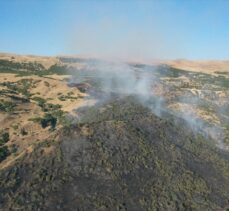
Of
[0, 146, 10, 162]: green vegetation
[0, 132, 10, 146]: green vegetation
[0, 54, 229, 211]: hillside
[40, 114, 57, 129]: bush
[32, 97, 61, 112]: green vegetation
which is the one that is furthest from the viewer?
[32, 97, 61, 112]: green vegetation

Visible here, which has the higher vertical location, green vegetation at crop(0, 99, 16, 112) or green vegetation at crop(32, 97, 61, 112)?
green vegetation at crop(0, 99, 16, 112)

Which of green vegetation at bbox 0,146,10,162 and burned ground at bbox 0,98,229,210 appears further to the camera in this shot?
green vegetation at bbox 0,146,10,162

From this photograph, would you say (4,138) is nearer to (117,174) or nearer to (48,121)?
(48,121)

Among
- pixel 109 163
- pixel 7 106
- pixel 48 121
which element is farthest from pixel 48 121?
pixel 109 163

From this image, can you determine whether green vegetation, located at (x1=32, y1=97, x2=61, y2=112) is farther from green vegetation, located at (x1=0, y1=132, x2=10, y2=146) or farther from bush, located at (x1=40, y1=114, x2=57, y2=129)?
green vegetation, located at (x1=0, y1=132, x2=10, y2=146)

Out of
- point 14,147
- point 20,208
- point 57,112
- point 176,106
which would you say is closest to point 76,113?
point 57,112

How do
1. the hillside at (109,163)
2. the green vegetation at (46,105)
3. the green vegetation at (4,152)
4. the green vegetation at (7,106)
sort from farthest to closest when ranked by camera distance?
the green vegetation at (46,105)
the green vegetation at (7,106)
the green vegetation at (4,152)
the hillside at (109,163)

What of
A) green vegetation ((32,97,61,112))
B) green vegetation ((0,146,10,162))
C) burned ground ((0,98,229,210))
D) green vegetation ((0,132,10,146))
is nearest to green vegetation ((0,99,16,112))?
green vegetation ((32,97,61,112))

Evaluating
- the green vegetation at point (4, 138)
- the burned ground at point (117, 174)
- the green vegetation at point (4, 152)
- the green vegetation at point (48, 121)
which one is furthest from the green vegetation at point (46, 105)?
the burned ground at point (117, 174)

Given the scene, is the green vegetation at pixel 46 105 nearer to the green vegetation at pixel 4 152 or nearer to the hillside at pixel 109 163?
the hillside at pixel 109 163

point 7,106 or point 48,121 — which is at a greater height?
point 7,106

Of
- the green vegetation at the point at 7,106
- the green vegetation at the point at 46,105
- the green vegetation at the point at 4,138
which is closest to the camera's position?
the green vegetation at the point at 4,138
